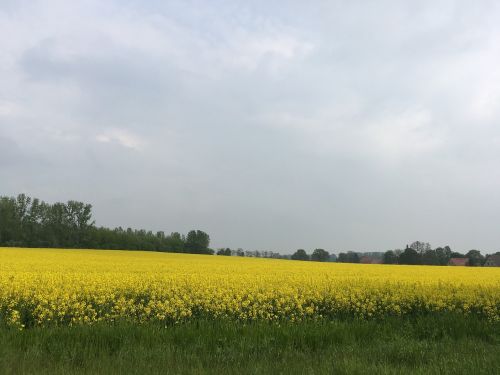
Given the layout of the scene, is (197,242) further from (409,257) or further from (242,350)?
(242,350)

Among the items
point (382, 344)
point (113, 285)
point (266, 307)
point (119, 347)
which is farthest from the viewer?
point (113, 285)

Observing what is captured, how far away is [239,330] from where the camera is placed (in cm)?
734

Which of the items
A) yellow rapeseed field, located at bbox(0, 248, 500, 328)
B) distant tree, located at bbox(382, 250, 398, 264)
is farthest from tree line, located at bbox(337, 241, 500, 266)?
yellow rapeseed field, located at bbox(0, 248, 500, 328)

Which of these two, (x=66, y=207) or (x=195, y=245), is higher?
(x=66, y=207)

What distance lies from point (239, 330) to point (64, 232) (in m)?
74.6

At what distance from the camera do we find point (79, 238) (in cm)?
7475

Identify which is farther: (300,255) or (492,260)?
(300,255)

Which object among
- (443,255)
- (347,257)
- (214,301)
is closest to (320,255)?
(347,257)

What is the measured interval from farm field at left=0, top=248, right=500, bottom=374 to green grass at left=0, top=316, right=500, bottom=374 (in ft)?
0.06

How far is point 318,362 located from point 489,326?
18.0 feet

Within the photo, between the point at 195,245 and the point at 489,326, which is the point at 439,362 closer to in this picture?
the point at 489,326

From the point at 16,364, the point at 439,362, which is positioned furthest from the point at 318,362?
the point at 16,364

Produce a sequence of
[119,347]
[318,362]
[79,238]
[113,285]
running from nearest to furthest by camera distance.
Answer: [318,362] → [119,347] → [113,285] → [79,238]

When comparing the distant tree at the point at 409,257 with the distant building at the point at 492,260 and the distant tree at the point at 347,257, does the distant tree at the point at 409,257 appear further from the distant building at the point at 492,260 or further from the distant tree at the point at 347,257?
the distant tree at the point at 347,257
